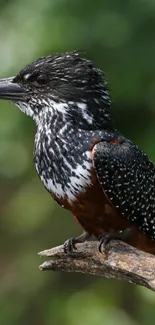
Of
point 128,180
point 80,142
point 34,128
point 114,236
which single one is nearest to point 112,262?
point 114,236

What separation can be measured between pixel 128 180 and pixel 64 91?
0.61m

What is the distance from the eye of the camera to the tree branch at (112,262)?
6.09 metres

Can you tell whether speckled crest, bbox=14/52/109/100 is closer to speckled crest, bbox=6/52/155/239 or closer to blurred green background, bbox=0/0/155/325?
speckled crest, bbox=6/52/155/239

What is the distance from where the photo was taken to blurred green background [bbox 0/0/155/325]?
759 centimetres

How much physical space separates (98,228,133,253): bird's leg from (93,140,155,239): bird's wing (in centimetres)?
7

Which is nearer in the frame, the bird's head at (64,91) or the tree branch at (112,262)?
the tree branch at (112,262)

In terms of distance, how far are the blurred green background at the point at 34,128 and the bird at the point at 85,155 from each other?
2.59 feet

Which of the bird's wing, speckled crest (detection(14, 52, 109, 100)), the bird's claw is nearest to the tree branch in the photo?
the bird's claw

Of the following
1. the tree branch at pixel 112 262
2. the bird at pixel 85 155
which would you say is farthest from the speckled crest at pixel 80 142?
the tree branch at pixel 112 262

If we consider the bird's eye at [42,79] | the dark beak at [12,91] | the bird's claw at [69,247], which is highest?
the dark beak at [12,91]

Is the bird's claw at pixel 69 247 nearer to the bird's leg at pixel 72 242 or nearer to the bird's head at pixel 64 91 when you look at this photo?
the bird's leg at pixel 72 242

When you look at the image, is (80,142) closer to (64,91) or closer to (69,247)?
(64,91)

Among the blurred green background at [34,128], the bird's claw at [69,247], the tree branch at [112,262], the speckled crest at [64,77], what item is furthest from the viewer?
the blurred green background at [34,128]

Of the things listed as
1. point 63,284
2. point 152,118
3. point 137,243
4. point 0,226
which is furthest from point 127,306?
Answer: point 137,243
